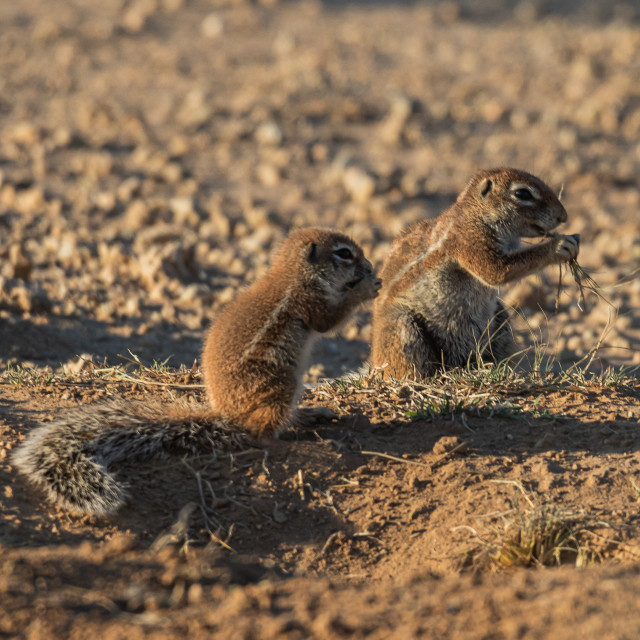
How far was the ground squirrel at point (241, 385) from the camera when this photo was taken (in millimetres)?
4816

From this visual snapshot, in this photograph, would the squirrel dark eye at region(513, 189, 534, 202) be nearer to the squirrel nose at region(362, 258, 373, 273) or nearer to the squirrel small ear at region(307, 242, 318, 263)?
the squirrel nose at region(362, 258, 373, 273)

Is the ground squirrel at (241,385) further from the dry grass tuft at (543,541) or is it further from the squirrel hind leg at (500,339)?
the squirrel hind leg at (500,339)

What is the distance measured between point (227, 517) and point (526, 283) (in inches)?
210

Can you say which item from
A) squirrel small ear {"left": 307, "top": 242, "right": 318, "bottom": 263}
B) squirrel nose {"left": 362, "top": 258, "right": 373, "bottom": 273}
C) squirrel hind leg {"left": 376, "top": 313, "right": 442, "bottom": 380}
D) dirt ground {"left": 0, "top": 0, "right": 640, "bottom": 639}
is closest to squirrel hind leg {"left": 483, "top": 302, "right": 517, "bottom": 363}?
dirt ground {"left": 0, "top": 0, "right": 640, "bottom": 639}

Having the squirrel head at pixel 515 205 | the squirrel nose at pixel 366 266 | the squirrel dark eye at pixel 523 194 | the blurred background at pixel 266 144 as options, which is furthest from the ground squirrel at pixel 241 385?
the blurred background at pixel 266 144

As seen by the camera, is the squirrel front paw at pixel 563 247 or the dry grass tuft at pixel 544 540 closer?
the dry grass tuft at pixel 544 540

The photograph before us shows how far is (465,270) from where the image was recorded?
6.25 m

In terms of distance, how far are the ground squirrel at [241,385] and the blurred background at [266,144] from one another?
2029 millimetres

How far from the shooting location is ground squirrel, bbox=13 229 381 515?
15.8ft

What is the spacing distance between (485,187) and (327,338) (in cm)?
284

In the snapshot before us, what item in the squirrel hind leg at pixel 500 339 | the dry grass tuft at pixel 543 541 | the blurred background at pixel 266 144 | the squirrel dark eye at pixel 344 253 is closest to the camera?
the dry grass tuft at pixel 543 541

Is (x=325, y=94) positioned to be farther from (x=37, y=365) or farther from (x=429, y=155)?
(x=37, y=365)

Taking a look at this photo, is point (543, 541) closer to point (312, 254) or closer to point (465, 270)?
point (312, 254)

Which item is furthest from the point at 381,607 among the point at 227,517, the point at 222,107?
the point at 222,107
